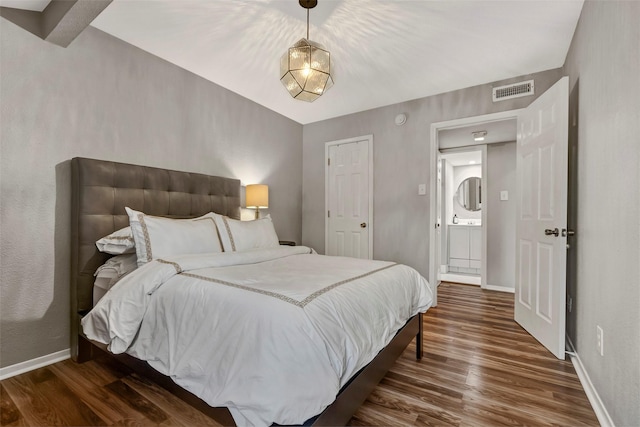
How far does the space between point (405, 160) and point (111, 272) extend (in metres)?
3.18

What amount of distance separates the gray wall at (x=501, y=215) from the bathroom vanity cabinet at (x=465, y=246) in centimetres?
91

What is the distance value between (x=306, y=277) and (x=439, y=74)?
2.60 meters

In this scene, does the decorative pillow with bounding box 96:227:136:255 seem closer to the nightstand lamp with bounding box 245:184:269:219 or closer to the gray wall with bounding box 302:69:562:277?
the nightstand lamp with bounding box 245:184:269:219

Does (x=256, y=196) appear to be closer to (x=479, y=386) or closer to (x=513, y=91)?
(x=479, y=386)

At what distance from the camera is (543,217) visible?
2.53 metres

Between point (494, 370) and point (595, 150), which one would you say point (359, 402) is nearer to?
point (494, 370)

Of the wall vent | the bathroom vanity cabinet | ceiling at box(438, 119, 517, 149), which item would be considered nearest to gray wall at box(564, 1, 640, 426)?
the wall vent

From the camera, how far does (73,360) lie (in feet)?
7.25

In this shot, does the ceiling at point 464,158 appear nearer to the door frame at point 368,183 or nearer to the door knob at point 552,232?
the door frame at point 368,183

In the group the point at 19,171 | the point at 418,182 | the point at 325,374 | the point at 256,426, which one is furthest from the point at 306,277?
the point at 418,182

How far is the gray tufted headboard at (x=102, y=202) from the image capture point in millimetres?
2186

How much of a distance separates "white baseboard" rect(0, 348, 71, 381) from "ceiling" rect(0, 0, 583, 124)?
2314mm

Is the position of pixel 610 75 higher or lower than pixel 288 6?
lower

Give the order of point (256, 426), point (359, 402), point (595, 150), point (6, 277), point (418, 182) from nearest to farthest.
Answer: point (256, 426) → point (359, 402) → point (595, 150) → point (6, 277) → point (418, 182)
